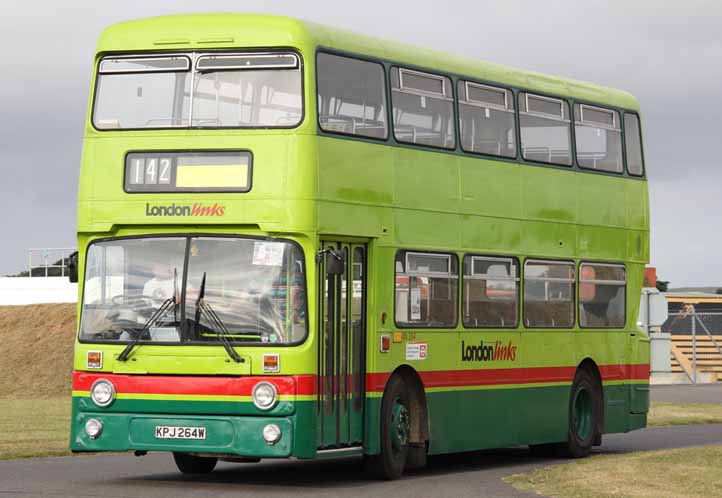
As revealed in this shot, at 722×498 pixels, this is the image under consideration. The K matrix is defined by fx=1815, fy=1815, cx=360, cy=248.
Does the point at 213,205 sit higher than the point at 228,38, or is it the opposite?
the point at 228,38

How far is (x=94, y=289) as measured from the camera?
1892 cm

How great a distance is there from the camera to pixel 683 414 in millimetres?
36281

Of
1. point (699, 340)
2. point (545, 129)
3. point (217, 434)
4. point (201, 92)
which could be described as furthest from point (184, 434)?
point (699, 340)

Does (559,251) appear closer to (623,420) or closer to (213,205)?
(623,420)

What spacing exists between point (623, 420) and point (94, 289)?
9.70 meters

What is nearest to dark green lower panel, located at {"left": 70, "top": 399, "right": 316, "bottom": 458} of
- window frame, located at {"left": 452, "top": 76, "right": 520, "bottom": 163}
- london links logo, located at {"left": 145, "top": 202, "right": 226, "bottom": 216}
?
london links logo, located at {"left": 145, "top": 202, "right": 226, "bottom": 216}

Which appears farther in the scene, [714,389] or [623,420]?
[714,389]

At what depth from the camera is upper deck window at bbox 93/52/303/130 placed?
1853cm

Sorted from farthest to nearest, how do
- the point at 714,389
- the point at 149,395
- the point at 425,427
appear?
the point at 714,389
the point at 425,427
the point at 149,395

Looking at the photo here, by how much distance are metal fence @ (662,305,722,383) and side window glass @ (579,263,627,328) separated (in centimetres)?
2920

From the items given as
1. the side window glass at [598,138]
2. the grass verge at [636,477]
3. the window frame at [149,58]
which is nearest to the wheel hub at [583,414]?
the grass verge at [636,477]

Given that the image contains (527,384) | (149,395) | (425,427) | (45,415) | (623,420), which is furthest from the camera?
(45,415)

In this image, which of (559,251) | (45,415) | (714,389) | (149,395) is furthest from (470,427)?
(714,389)

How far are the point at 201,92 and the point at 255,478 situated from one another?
453 cm
